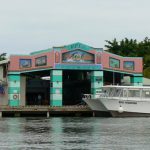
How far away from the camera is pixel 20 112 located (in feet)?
290

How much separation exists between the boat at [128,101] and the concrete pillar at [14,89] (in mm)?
11491

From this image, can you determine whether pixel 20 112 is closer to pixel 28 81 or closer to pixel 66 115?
pixel 66 115

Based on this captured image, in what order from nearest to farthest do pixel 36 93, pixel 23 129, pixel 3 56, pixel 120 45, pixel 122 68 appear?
1. pixel 23 129
2. pixel 122 68
3. pixel 36 93
4. pixel 120 45
5. pixel 3 56

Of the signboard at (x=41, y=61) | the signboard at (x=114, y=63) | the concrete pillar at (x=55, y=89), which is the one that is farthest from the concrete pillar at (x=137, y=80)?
the signboard at (x=41, y=61)

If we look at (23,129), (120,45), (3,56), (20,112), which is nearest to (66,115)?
(20,112)

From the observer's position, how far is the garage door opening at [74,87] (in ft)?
342

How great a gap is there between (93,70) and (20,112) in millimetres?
11913

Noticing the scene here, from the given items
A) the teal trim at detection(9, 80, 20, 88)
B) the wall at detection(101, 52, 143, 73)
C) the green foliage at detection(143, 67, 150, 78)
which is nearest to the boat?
the wall at detection(101, 52, 143, 73)

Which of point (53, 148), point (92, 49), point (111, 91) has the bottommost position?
point (53, 148)

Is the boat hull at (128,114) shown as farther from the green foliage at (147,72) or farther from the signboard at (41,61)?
the green foliage at (147,72)

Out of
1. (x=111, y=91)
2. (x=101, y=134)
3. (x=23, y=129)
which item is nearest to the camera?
(x=101, y=134)

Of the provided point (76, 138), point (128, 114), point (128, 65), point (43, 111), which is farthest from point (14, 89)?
point (76, 138)

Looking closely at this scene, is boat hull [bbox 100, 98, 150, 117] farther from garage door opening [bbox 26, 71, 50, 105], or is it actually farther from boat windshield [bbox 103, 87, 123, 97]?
garage door opening [bbox 26, 71, 50, 105]

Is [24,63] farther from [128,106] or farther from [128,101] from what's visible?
[128,106]
